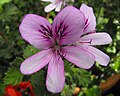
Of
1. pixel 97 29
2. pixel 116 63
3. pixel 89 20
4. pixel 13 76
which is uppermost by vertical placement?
pixel 89 20

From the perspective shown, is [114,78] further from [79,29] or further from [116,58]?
[79,29]

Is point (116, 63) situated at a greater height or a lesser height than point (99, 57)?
lesser

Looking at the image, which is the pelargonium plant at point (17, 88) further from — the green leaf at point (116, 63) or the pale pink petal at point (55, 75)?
the green leaf at point (116, 63)

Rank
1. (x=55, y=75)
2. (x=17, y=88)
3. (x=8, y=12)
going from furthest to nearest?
(x=8, y=12) < (x=17, y=88) < (x=55, y=75)

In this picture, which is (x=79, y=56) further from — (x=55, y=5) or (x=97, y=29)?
(x=97, y=29)

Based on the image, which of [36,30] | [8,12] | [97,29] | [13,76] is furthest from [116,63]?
[36,30]

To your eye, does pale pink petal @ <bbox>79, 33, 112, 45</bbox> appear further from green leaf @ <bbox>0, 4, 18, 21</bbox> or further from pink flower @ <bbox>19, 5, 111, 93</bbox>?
green leaf @ <bbox>0, 4, 18, 21</bbox>

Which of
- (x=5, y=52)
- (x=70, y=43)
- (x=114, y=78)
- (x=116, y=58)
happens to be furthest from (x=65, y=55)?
(x=114, y=78)
